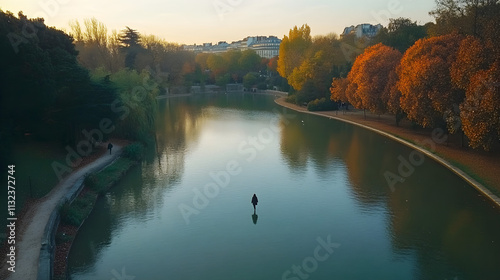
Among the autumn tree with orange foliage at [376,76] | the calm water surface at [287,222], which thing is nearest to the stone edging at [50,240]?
the calm water surface at [287,222]

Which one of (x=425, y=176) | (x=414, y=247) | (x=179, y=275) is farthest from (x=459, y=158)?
(x=179, y=275)

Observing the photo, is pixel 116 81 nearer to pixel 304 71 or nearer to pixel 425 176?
pixel 425 176

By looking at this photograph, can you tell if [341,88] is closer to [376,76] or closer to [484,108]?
[376,76]

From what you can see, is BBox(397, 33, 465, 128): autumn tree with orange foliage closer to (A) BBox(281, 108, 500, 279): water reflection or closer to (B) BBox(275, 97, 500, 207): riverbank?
(B) BBox(275, 97, 500, 207): riverbank

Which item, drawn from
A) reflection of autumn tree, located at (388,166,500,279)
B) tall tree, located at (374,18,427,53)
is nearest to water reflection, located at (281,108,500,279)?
reflection of autumn tree, located at (388,166,500,279)

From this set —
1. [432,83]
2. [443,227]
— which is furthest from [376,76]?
[443,227]

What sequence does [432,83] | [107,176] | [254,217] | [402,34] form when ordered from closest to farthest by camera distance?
[254,217] → [107,176] → [432,83] → [402,34]
